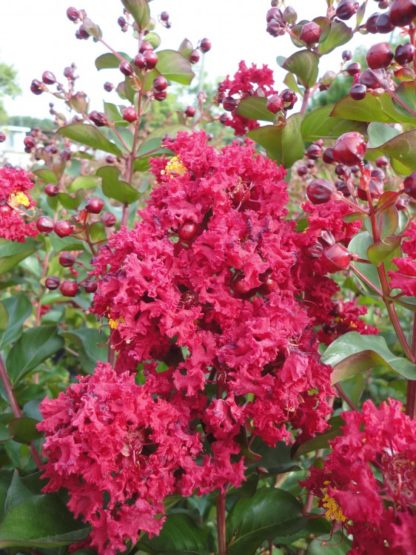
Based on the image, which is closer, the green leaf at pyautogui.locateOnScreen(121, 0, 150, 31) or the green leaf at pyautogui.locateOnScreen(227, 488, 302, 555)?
the green leaf at pyautogui.locateOnScreen(227, 488, 302, 555)

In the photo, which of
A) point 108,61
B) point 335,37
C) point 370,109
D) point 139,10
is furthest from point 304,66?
point 108,61

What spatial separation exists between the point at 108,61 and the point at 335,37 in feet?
2.11

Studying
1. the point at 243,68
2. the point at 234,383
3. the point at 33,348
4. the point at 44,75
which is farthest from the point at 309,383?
the point at 44,75

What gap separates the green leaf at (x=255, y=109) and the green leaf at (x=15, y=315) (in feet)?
2.73

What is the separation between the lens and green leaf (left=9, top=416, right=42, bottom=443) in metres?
1.13

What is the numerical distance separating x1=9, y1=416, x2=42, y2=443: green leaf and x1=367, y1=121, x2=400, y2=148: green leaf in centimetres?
89

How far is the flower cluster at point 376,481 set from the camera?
680 millimetres

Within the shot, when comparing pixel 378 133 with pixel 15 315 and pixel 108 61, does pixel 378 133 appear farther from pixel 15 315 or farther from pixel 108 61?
pixel 15 315

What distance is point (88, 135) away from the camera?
54.7 inches

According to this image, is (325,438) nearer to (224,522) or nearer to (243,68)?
(224,522)

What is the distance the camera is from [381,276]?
864 mm

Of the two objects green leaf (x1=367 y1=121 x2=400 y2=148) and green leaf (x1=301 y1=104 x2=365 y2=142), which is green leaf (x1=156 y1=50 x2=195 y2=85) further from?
green leaf (x1=367 y1=121 x2=400 y2=148)

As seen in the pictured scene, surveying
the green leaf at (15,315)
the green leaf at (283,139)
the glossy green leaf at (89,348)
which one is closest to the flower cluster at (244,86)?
the green leaf at (283,139)

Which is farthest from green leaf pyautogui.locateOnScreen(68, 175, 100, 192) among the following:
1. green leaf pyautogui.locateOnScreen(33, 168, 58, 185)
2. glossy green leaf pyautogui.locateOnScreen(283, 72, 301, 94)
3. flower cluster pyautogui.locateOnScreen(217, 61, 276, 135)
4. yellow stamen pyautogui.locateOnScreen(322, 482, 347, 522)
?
yellow stamen pyautogui.locateOnScreen(322, 482, 347, 522)
